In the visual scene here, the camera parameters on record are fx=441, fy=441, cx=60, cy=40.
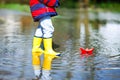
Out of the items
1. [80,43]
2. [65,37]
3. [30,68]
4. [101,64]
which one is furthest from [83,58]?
[65,37]

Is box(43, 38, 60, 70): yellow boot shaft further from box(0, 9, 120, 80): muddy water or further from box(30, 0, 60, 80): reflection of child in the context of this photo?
box(0, 9, 120, 80): muddy water

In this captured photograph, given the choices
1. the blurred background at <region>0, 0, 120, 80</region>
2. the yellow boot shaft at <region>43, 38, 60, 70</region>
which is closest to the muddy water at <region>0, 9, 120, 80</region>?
the blurred background at <region>0, 0, 120, 80</region>

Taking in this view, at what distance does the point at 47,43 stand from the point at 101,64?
167 centimetres

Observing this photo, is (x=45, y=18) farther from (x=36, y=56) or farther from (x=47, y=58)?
(x=47, y=58)

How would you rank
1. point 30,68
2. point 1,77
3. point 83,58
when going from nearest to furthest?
point 1,77, point 30,68, point 83,58

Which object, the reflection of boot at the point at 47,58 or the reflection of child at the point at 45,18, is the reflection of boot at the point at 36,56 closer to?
the reflection of child at the point at 45,18

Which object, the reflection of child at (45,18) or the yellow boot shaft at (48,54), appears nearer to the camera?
the yellow boot shaft at (48,54)

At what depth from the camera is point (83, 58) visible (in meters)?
8.14

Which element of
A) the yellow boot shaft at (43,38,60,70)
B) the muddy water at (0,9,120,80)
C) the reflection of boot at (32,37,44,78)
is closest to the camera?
the muddy water at (0,9,120,80)

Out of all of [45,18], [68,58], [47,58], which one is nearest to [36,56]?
[47,58]

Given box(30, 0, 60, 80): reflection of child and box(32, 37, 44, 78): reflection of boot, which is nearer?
box(32, 37, 44, 78): reflection of boot

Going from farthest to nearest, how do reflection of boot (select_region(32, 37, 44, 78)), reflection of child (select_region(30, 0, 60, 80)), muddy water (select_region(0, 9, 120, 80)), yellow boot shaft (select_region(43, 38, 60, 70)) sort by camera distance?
reflection of child (select_region(30, 0, 60, 80))
yellow boot shaft (select_region(43, 38, 60, 70))
reflection of boot (select_region(32, 37, 44, 78))
muddy water (select_region(0, 9, 120, 80))

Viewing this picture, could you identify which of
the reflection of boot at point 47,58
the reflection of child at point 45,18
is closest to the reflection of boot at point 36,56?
the reflection of child at point 45,18

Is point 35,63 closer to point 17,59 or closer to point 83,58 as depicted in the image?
point 17,59
